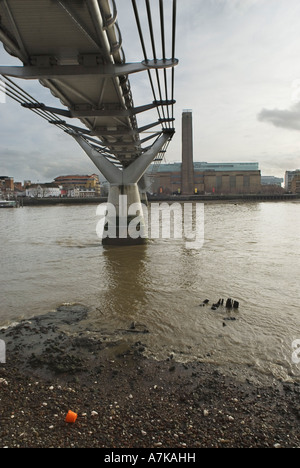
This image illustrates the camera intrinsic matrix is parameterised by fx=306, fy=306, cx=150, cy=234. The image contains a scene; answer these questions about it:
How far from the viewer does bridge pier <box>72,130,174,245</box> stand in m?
16.0

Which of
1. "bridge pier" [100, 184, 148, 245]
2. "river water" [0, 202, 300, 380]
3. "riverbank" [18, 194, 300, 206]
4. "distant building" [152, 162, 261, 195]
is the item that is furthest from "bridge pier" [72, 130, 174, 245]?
"distant building" [152, 162, 261, 195]

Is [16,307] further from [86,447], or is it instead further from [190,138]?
[190,138]

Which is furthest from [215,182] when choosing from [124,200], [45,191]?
[124,200]

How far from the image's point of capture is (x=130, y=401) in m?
3.43

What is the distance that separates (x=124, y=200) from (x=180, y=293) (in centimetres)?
977

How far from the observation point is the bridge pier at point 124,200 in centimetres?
1603

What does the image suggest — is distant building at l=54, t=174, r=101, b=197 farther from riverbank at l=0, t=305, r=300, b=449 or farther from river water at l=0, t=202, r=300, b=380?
riverbank at l=0, t=305, r=300, b=449

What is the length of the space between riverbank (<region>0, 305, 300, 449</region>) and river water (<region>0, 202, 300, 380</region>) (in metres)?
0.51

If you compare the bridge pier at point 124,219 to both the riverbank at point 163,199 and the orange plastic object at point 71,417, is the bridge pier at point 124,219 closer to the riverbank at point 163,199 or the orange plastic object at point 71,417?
the orange plastic object at point 71,417

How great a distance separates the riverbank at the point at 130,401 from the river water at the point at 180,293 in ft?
1.67

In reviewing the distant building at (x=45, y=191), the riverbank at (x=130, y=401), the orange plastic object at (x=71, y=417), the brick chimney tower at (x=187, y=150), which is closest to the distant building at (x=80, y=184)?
the distant building at (x=45, y=191)
